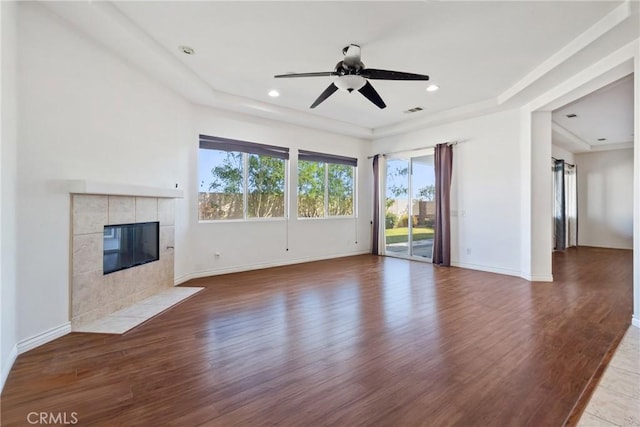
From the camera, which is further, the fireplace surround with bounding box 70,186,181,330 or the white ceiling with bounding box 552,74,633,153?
the white ceiling with bounding box 552,74,633,153

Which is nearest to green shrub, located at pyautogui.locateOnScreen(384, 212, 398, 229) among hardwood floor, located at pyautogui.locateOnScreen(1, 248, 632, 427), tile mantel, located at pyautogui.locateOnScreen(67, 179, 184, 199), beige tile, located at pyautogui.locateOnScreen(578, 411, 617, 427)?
hardwood floor, located at pyautogui.locateOnScreen(1, 248, 632, 427)

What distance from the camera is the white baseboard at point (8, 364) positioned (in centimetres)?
194

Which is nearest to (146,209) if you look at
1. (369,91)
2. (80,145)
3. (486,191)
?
(80,145)

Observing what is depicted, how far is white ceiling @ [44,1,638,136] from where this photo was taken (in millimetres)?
2676

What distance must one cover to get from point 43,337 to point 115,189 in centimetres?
147

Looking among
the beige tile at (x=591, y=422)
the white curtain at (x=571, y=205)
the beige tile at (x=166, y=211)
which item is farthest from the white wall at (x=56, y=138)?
the white curtain at (x=571, y=205)

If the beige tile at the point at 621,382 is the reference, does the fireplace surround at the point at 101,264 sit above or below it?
above

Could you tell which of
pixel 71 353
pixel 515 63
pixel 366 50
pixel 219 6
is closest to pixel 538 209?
pixel 515 63

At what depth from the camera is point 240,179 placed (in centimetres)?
549

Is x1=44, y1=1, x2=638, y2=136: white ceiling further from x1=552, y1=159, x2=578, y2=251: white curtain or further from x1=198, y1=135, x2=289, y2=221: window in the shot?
x1=552, y1=159, x2=578, y2=251: white curtain

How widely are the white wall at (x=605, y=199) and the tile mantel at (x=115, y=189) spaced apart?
36.2 feet

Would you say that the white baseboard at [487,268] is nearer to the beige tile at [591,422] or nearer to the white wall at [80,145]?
the beige tile at [591,422]

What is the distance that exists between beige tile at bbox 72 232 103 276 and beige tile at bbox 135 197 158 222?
63 centimetres

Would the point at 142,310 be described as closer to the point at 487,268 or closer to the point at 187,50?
the point at 187,50
